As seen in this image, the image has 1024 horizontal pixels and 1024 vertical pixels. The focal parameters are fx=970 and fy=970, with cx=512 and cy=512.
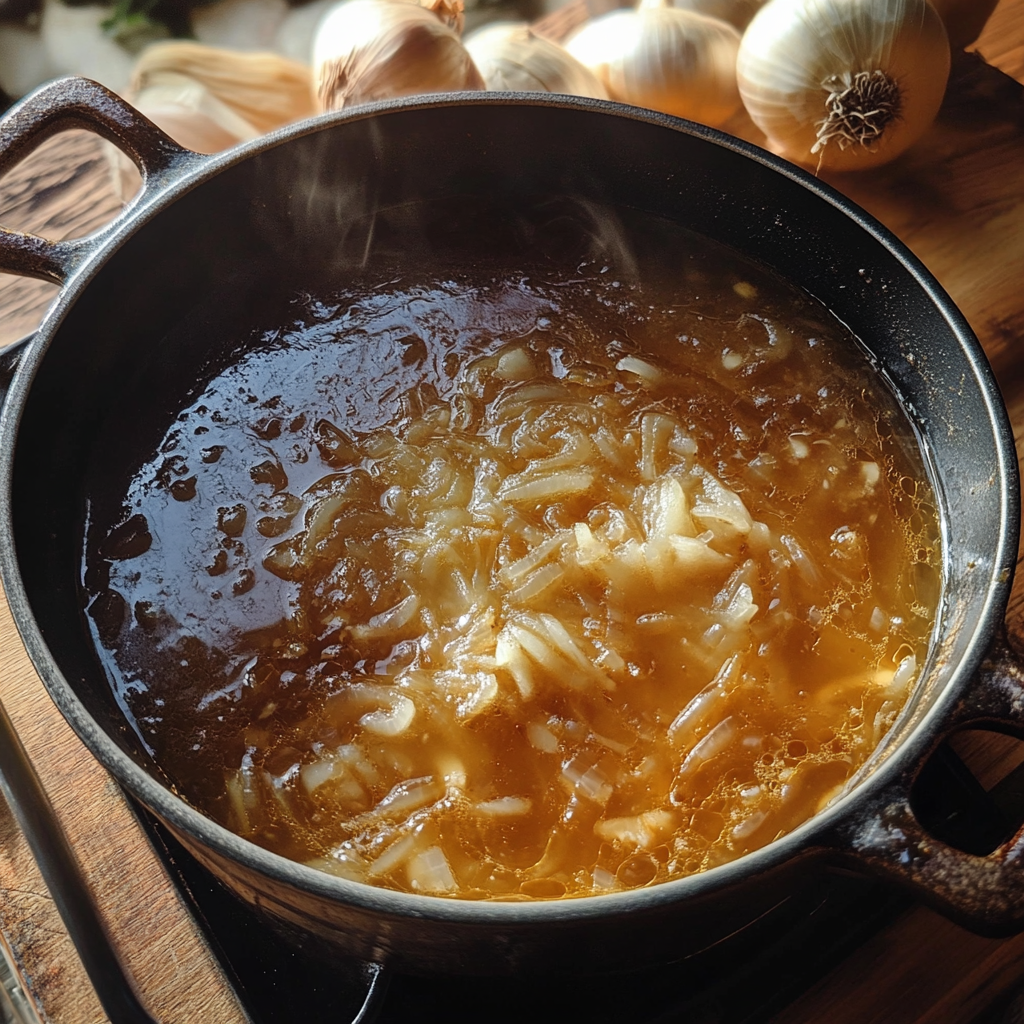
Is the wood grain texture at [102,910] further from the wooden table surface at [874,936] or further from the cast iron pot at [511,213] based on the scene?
the cast iron pot at [511,213]

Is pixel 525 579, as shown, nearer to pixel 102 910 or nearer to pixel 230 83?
pixel 102 910

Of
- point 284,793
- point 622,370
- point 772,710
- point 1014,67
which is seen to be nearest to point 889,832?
point 772,710

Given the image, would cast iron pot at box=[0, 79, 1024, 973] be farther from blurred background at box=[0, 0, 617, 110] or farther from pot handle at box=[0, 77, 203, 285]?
Answer: blurred background at box=[0, 0, 617, 110]

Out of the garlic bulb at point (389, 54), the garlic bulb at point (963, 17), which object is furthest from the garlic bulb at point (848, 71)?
the garlic bulb at point (389, 54)

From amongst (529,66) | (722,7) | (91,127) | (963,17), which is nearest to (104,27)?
(529,66)

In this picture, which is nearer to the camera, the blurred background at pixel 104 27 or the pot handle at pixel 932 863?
the pot handle at pixel 932 863

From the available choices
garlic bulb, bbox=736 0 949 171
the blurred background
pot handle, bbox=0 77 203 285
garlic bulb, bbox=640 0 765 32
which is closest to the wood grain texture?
pot handle, bbox=0 77 203 285

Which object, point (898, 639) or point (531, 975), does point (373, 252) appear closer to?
point (898, 639)
